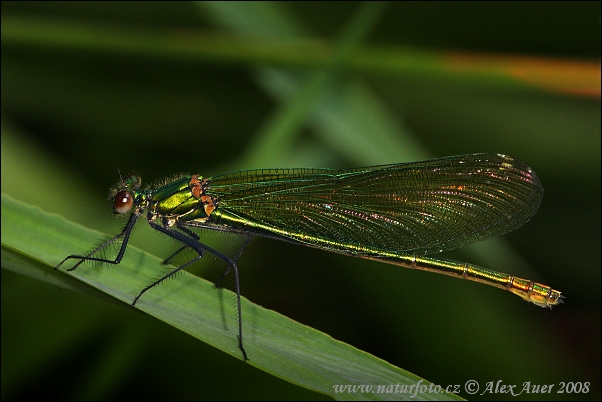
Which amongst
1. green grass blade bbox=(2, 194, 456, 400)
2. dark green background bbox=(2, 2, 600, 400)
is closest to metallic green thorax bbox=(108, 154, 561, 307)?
dark green background bbox=(2, 2, 600, 400)

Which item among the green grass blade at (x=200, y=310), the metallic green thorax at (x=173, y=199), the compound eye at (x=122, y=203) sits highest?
the metallic green thorax at (x=173, y=199)

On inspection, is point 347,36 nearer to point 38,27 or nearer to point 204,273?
point 204,273

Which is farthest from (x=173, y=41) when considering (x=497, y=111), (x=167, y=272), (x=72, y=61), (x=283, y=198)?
(x=497, y=111)

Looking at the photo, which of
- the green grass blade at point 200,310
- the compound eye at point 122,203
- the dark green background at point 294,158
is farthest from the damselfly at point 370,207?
the green grass blade at point 200,310

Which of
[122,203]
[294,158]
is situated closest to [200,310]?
[122,203]

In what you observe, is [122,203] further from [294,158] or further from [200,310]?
[294,158]

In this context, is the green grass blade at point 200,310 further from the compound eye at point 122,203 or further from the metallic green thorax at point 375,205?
the metallic green thorax at point 375,205

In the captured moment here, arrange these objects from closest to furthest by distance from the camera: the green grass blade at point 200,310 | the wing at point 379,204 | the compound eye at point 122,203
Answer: the green grass blade at point 200,310, the compound eye at point 122,203, the wing at point 379,204
